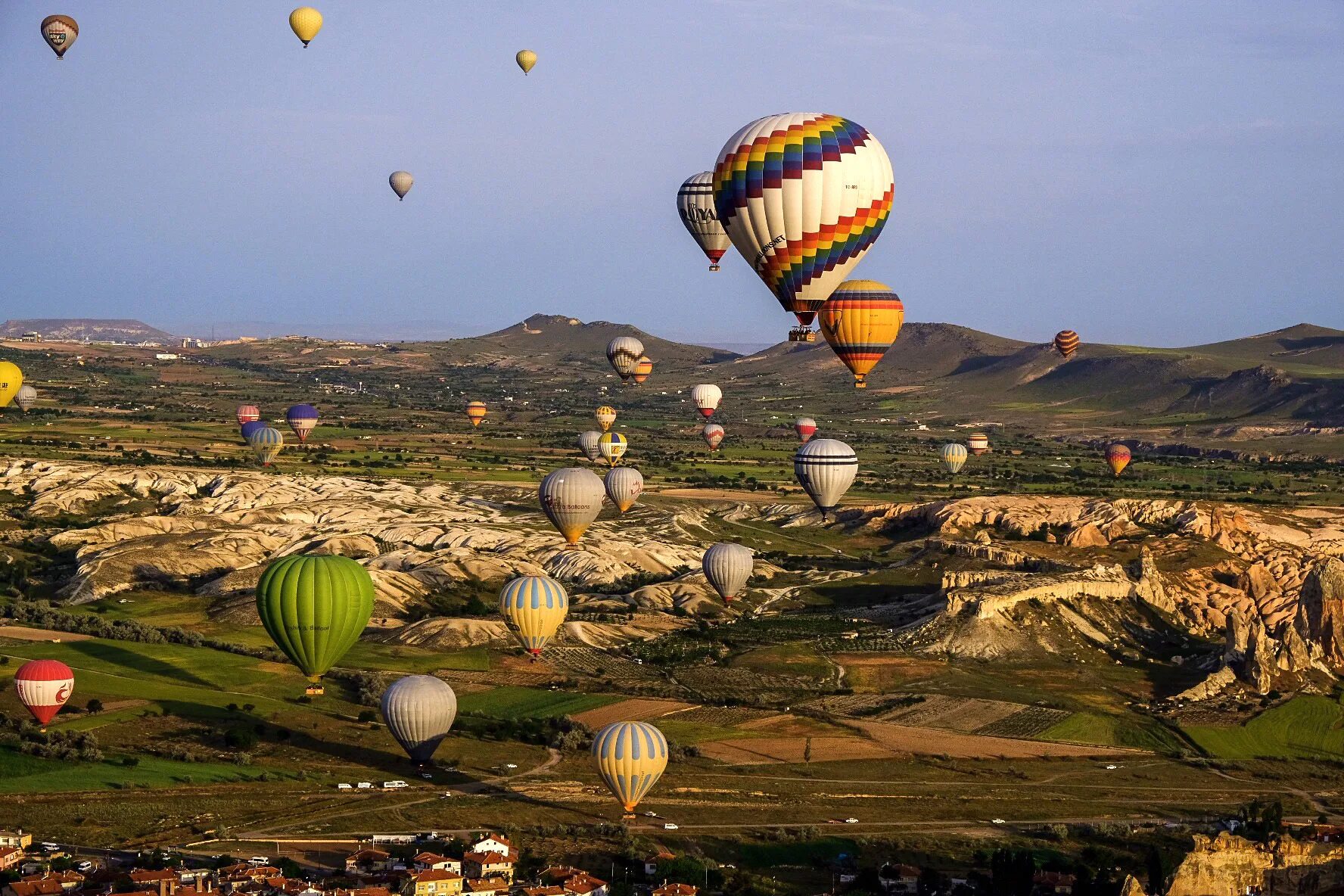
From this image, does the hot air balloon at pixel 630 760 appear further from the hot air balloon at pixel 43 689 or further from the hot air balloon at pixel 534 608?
the hot air balloon at pixel 43 689

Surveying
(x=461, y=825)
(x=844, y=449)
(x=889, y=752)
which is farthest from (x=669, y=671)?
(x=461, y=825)

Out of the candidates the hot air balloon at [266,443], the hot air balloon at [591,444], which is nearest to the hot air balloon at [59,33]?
the hot air balloon at [266,443]

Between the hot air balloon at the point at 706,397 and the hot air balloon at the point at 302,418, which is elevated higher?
the hot air balloon at the point at 706,397

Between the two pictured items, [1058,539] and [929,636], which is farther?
[1058,539]

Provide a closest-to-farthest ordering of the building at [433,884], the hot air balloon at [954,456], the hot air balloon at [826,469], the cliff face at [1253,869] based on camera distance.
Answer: the cliff face at [1253,869], the building at [433,884], the hot air balloon at [826,469], the hot air balloon at [954,456]

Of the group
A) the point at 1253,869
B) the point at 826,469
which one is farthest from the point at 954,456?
the point at 1253,869

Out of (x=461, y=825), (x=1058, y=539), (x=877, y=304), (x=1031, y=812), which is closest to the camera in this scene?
(x=461, y=825)

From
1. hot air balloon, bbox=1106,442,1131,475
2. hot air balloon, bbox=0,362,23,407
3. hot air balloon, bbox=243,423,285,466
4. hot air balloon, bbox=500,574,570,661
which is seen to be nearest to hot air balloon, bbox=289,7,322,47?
hot air balloon, bbox=500,574,570,661

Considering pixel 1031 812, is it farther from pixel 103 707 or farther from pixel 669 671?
pixel 103 707
